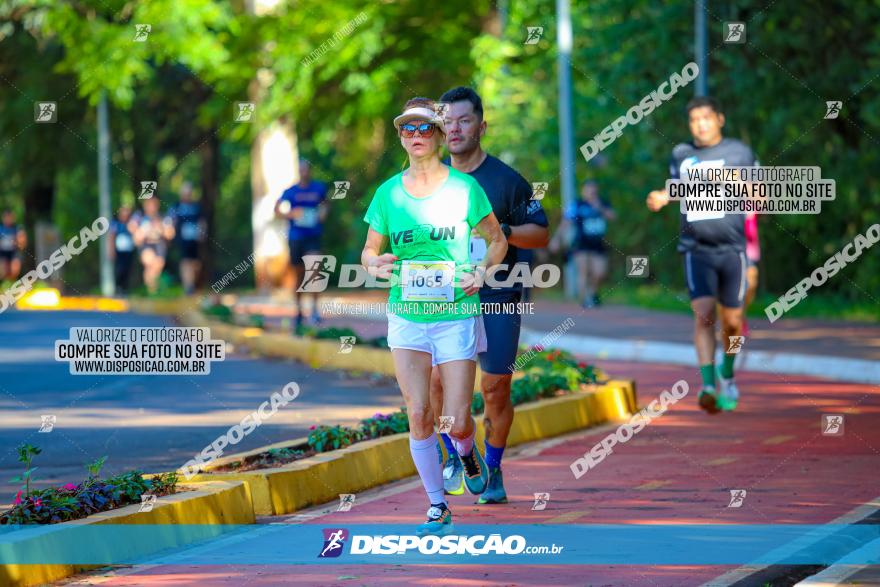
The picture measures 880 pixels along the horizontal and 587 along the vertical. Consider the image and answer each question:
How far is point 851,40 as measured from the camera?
93.2 feet

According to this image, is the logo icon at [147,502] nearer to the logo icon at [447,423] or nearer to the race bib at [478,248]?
the logo icon at [447,423]

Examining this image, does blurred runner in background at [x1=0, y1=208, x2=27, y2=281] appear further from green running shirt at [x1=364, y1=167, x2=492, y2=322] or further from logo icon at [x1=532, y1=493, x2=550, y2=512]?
green running shirt at [x1=364, y1=167, x2=492, y2=322]

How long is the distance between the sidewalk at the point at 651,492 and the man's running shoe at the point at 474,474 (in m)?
0.11

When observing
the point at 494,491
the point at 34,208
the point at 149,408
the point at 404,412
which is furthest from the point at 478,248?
the point at 34,208

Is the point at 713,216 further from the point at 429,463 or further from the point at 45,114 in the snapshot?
the point at 45,114

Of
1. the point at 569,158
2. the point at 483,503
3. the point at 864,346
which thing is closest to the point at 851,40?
the point at 569,158

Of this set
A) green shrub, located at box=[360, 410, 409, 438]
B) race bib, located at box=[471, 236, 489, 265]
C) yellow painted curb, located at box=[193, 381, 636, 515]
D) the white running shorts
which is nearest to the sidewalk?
yellow painted curb, located at box=[193, 381, 636, 515]

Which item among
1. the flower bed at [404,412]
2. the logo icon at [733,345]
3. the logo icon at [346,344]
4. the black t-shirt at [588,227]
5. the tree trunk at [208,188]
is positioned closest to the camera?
the flower bed at [404,412]

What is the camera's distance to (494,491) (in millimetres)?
9367

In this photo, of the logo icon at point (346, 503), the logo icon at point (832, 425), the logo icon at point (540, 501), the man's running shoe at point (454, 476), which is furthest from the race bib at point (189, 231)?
the man's running shoe at point (454, 476)

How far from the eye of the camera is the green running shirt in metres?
8.13

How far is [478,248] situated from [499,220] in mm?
783

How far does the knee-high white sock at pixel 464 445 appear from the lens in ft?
29.3

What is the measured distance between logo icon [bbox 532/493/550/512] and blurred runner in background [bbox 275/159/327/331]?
13458 millimetres
